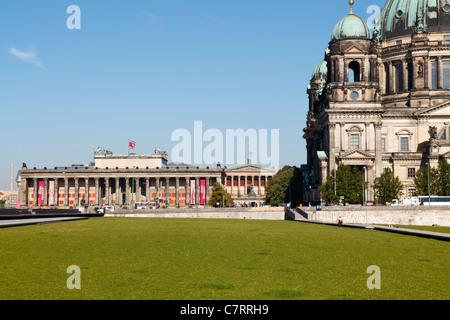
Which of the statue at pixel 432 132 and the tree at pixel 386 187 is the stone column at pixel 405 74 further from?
the tree at pixel 386 187

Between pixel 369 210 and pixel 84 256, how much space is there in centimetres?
6491

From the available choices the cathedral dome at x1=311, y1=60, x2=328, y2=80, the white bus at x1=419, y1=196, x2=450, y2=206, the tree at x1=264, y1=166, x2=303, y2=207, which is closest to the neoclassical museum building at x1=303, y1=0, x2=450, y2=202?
the cathedral dome at x1=311, y1=60, x2=328, y2=80

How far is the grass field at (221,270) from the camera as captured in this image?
16.5 metres

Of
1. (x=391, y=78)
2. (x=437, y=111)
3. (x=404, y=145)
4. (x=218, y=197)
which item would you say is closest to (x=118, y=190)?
(x=218, y=197)

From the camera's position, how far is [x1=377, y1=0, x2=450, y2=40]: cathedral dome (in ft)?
396

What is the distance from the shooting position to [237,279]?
1881 centimetres

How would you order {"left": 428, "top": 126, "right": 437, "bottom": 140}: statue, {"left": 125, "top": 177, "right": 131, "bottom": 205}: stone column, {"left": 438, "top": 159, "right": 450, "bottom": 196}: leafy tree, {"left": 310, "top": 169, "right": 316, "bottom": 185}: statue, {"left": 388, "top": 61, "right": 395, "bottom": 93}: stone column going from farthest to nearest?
{"left": 125, "top": 177, "right": 131, "bottom": 205}: stone column → {"left": 388, "top": 61, "right": 395, "bottom": 93}: stone column → {"left": 310, "top": 169, "right": 316, "bottom": 185}: statue → {"left": 428, "top": 126, "right": 437, "bottom": 140}: statue → {"left": 438, "top": 159, "right": 450, "bottom": 196}: leafy tree

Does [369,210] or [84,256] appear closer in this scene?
[84,256]

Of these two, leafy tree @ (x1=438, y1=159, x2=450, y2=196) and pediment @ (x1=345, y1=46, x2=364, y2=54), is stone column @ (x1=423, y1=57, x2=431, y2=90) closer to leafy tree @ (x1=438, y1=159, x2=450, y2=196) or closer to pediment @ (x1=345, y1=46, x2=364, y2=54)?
pediment @ (x1=345, y1=46, x2=364, y2=54)

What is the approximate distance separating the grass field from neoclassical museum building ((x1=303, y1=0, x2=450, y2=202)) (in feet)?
239

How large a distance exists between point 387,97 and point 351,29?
Answer: 24006 millimetres

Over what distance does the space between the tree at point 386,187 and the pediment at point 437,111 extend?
16959 mm
